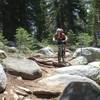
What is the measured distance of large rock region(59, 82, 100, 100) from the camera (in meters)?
8.77

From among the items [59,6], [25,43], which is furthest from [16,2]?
[25,43]

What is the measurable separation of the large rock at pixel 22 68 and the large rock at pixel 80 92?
4.04 metres

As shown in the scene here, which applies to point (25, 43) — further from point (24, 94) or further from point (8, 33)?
point (8, 33)

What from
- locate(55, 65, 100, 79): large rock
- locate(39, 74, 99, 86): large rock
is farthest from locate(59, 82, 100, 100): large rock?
locate(55, 65, 100, 79): large rock

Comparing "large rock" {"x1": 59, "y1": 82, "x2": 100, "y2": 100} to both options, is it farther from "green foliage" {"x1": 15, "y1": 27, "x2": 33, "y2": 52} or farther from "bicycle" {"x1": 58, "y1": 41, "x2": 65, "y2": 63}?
"green foliage" {"x1": 15, "y1": 27, "x2": 33, "y2": 52}

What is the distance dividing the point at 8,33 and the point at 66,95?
109 feet

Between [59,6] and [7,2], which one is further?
[59,6]

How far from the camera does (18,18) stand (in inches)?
1699

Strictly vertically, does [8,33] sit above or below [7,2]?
below

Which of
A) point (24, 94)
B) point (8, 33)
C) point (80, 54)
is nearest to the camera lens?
point (24, 94)

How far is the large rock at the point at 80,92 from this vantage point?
28.8 ft

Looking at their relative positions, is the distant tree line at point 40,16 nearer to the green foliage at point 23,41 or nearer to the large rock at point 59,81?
the green foliage at point 23,41

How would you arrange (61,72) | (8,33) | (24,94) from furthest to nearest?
(8,33) → (61,72) → (24,94)

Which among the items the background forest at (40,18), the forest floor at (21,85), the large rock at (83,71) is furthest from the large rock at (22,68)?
the background forest at (40,18)
